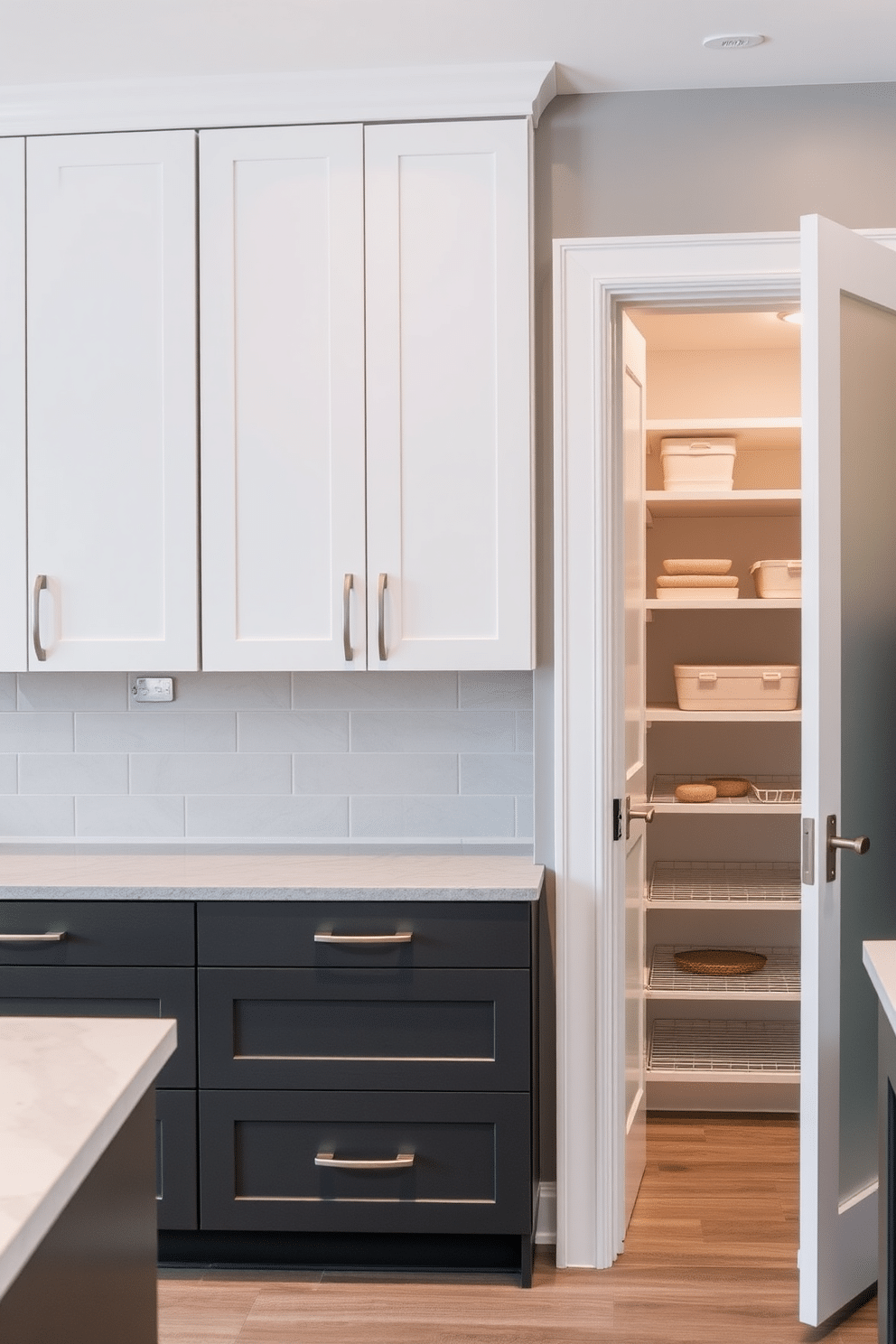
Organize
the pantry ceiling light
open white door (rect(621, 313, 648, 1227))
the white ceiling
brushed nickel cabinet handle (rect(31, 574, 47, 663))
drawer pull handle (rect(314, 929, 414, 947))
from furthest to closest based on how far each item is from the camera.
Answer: open white door (rect(621, 313, 648, 1227)), brushed nickel cabinet handle (rect(31, 574, 47, 663)), drawer pull handle (rect(314, 929, 414, 947)), the pantry ceiling light, the white ceiling

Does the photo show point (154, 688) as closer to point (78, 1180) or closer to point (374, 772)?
point (374, 772)

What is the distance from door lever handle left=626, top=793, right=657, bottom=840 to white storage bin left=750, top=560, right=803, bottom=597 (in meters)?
0.97

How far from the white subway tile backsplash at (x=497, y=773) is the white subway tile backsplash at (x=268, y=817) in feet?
1.04

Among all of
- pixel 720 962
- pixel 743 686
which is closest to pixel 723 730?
pixel 743 686

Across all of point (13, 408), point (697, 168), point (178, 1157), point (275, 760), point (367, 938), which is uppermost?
point (697, 168)

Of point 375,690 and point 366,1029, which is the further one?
point 375,690

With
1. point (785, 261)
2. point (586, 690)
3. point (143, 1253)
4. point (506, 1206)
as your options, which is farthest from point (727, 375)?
point (143, 1253)

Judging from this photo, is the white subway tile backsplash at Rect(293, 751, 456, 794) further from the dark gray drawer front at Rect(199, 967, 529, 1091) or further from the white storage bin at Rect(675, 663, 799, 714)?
the white storage bin at Rect(675, 663, 799, 714)

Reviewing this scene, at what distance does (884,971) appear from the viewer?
178 cm

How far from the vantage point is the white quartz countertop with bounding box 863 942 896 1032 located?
5.37 ft

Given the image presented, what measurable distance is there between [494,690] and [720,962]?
128cm

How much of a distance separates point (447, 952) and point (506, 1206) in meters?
0.54

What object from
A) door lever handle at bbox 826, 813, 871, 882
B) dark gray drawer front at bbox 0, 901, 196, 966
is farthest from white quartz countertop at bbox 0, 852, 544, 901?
door lever handle at bbox 826, 813, 871, 882

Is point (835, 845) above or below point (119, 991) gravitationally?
above
